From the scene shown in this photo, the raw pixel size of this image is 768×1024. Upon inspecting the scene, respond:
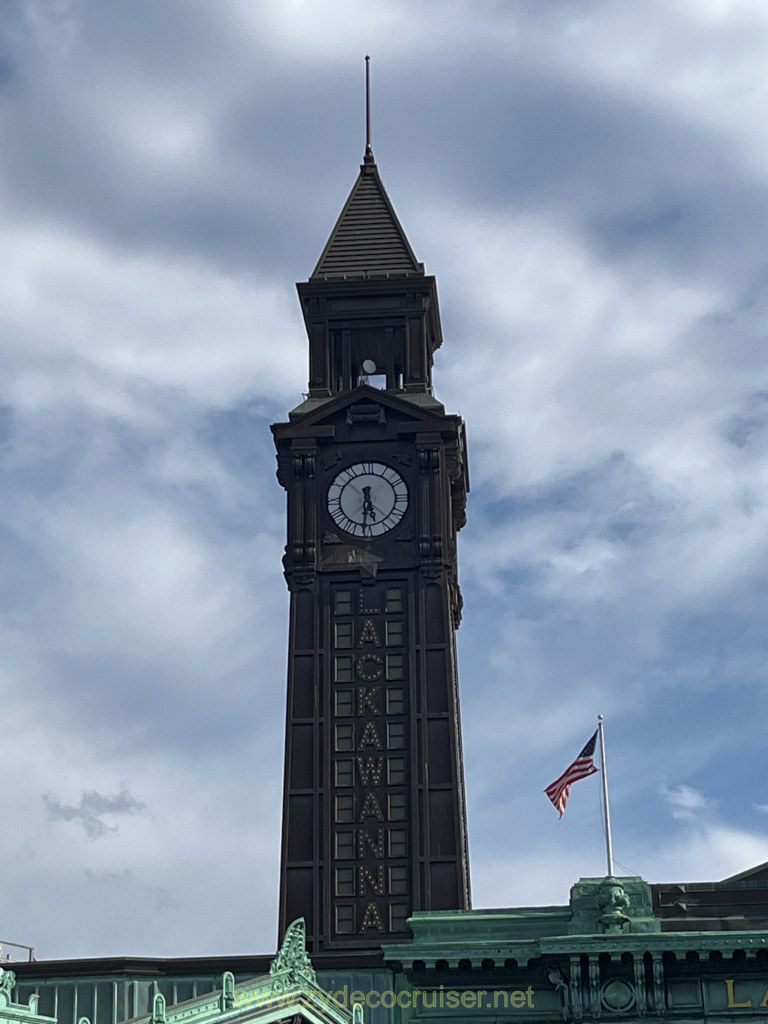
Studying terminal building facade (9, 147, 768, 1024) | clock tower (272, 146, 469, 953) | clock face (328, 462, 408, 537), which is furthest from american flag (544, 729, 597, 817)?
clock face (328, 462, 408, 537)

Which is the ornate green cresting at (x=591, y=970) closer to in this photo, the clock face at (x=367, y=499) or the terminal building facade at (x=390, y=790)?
the terminal building facade at (x=390, y=790)

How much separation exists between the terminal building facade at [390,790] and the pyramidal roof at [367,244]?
18 centimetres

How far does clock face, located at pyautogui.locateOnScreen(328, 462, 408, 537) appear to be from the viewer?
9762 cm

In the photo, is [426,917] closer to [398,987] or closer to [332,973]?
[398,987]

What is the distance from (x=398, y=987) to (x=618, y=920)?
25.5 feet

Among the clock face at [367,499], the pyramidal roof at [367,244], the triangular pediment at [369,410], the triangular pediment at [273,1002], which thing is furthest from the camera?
the pyramidal roof at [367,244]

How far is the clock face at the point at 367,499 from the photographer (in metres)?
97.6

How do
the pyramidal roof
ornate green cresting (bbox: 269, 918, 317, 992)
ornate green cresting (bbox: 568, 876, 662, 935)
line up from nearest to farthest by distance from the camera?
ornate green cresting (bbox: 269, 918, 317, 992)
ornate green cresting (bbox: 568, 876, 662, 935)
the pyramidal roof

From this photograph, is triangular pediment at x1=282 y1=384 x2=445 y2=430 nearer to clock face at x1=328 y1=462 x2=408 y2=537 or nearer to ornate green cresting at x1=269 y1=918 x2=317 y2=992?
clock face at x1=328 y1=462 x2=408 y2=537

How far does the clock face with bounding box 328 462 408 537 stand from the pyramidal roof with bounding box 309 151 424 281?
1179 cm

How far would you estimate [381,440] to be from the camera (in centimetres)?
9912

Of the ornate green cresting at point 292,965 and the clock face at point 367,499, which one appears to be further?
the clock face at point 367,499

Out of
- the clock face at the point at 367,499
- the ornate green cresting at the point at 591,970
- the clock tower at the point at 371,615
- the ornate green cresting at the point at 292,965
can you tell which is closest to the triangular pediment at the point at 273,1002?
the ornate green cresting at the point at 292,965

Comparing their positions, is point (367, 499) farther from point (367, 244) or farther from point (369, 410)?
point (367, 244)
